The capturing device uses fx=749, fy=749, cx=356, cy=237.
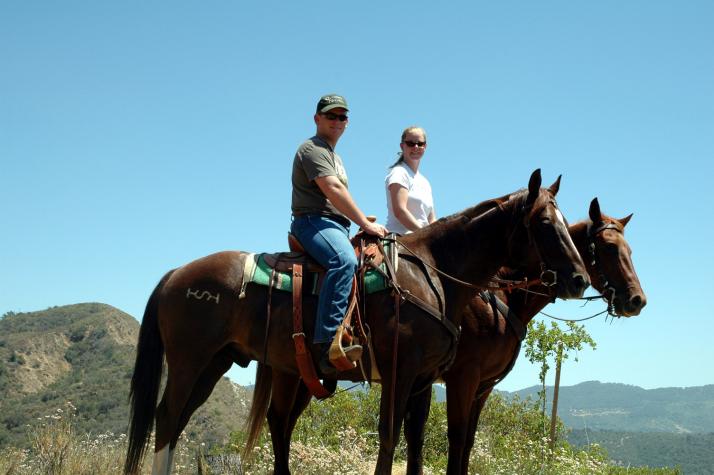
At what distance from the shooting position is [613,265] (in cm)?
815

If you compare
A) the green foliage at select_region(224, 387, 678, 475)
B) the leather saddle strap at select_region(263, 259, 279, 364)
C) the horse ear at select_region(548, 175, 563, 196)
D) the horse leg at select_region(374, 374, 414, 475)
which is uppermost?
the horse ear at select_region(548, 175, 563, 196)

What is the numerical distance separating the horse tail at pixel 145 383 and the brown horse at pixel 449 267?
1113mm

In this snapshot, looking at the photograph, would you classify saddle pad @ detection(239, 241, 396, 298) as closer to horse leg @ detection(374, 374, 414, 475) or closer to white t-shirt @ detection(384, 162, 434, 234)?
horse leg @ detection(374, 374, 414, 475)

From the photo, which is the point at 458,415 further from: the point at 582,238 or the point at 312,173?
the point at 312,173

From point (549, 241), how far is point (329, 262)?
195cm

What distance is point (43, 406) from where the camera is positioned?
4025 centimetres

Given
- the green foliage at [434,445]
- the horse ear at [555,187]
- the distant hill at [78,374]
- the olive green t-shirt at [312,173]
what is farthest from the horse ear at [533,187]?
the distant hill at [78,374]

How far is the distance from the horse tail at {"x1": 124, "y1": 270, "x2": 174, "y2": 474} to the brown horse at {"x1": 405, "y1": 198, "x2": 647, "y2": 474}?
2528mm

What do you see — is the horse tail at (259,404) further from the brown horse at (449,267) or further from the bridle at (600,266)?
the bridle at (600,266)

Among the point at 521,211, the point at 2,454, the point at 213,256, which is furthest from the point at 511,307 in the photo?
the point at 2,454

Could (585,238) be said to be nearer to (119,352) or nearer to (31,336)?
(119,352)

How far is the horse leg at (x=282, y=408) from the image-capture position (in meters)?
7.64

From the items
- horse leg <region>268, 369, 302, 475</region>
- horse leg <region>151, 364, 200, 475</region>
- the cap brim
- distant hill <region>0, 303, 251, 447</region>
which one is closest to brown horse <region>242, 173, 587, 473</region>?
horse leg <region>151, 364, 200, 475</region>

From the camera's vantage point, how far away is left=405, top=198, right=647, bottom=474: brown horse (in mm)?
7480
